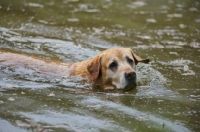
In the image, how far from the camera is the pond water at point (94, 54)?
227 inches

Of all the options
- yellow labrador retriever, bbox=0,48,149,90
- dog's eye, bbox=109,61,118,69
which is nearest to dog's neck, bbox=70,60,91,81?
yellow labrador retriever, bbox=0,48,149,90

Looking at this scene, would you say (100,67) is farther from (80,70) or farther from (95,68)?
(80,70)

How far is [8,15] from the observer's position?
515 inches

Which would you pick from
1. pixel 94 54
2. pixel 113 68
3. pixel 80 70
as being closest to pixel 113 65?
pixel 113 68

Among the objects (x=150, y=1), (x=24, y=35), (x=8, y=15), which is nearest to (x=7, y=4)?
(x=8, y=15)

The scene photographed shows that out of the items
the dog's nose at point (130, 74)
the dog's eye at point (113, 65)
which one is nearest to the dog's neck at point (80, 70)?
A: the dog's eye at point (113, 65)

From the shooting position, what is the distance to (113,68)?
24.7 ft

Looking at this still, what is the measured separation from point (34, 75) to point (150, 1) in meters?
12.0

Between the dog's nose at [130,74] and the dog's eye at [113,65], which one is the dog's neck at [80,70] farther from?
the dog's nose at [130,74]

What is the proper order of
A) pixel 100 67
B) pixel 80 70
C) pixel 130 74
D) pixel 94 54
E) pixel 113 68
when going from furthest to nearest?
pixel 94 54 → pixel 80 70 → pixel 100 67 → pixel 113 68 → pixel 130 74

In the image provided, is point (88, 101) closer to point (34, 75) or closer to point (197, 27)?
point (34, 75)

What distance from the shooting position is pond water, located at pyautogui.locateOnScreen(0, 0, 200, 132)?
5.77 m

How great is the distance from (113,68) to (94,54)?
8.01 ft

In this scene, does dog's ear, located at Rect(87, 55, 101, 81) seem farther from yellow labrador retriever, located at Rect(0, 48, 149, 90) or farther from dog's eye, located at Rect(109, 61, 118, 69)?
dog's eye, located at Rect(109, 61, 118, 69)
